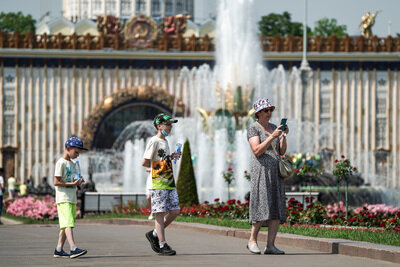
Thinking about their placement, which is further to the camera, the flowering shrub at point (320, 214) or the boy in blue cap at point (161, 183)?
the flowering shrub at point (320, 214)

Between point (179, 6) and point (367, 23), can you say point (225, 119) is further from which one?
point (179, 6)

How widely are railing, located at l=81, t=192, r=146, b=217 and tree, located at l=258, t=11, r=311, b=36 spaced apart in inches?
1803

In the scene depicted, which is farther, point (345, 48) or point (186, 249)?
point (345, 48)

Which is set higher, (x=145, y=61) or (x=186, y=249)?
(x=145, y=61)

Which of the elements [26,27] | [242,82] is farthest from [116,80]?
[26,27]

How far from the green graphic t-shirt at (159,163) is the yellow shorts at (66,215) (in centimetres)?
92

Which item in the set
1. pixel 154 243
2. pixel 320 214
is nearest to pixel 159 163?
pixel 154 243

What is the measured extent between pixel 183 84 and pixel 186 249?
Result: 123 ft

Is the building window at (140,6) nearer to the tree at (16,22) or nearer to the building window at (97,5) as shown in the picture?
the building window at (97,5)

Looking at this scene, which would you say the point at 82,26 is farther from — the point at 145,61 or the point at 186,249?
the point at 186,249

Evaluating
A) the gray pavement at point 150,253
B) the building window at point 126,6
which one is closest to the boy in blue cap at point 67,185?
the gray pavement at point 150,253

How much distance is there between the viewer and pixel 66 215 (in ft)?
37.5

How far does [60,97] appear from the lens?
163 feet

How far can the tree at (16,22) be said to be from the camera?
73850 millimetres
